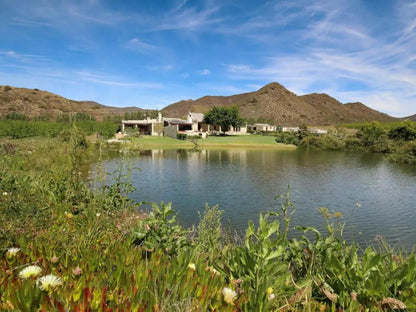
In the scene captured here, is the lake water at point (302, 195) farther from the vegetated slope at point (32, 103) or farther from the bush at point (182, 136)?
the vegetated slope at point (32, 103)

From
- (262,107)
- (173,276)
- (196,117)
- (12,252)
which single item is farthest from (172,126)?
(262,107)

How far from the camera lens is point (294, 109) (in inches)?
5010

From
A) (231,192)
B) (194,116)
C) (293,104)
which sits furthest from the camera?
(293,104)

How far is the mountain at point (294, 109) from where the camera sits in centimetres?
11701

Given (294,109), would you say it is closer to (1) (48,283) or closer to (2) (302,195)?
(2) (302,195)

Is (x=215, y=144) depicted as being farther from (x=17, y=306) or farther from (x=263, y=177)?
(x=17, y=306)

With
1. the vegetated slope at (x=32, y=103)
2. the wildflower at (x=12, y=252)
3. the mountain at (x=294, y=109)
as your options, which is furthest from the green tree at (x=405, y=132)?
the vegetated slope at (x=32, y=103)

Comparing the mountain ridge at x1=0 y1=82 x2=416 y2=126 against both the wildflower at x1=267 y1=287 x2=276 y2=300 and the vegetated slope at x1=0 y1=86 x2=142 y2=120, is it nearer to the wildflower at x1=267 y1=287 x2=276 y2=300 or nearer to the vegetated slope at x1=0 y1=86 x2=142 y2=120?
the vegetated slope at x1=0 y1=86 x2=142 y2=120

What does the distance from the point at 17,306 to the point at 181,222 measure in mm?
6816

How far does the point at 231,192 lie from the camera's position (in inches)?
517

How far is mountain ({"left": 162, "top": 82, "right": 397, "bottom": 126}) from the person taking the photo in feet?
384

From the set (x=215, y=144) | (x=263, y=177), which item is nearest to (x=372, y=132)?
(x=215, y=144)

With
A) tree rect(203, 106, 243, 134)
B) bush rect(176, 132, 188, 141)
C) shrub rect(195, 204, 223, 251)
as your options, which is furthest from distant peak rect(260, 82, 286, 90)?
shrub rect(195, 204, 223, 251)

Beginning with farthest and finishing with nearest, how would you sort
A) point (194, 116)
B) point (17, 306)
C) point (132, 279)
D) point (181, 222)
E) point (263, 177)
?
point (194, 116), point (263, 177), point (181, 222), point (132, 279), point (17, 306)
